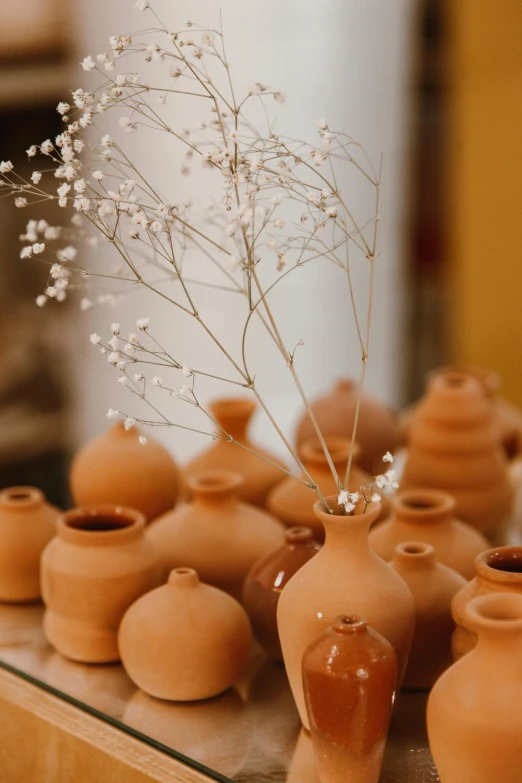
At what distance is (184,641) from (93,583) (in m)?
0.17

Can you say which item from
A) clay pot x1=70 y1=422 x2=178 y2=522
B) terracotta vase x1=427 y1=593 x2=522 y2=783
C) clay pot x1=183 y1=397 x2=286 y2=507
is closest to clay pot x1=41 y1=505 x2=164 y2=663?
clay pot x1=70 y1=422 x2=178 y2=522

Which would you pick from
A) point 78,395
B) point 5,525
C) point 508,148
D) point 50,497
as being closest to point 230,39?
point 508,148

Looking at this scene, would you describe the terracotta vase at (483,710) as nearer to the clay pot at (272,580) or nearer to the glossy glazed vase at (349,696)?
the glossy glazed vase at (349,696)

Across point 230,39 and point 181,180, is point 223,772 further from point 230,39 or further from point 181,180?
point 230,39

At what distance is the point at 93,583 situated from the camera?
→ 1297 millimetres

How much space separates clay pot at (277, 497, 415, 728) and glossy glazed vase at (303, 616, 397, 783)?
5 centimetres

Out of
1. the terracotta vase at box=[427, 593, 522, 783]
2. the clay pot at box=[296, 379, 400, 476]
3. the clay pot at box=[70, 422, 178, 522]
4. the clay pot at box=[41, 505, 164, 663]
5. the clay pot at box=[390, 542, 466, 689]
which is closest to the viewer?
the terracotta vase at box=[427, 593, 522, 783]

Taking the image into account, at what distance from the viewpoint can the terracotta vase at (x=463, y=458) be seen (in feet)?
5.45

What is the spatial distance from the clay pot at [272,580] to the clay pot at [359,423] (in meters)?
0.52

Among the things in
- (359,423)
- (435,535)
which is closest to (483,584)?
(435,535)

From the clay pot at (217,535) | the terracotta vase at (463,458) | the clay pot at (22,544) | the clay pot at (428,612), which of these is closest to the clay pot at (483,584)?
the clay pot at (428,612)

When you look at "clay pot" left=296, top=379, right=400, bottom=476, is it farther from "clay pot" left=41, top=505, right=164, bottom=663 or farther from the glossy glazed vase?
the glossy glazed vase

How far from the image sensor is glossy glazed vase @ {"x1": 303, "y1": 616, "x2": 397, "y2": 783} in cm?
97

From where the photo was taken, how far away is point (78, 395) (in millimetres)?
3412
